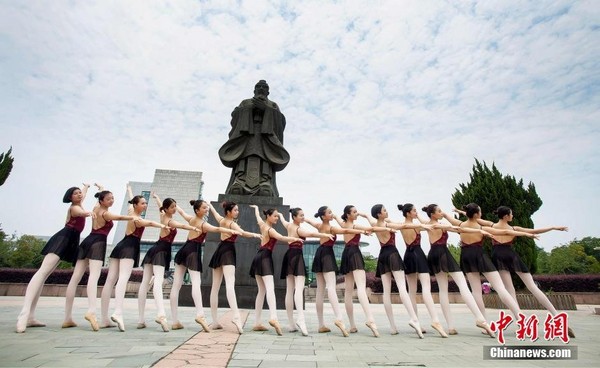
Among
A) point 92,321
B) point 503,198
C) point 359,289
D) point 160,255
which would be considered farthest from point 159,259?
point 503,198

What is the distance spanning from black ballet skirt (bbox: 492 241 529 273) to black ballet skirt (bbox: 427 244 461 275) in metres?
0.89

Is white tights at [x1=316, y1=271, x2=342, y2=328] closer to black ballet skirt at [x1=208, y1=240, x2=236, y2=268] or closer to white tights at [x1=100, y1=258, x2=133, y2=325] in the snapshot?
black ballet skirt at [x1=208, y1=240, x2=236, y2=268]

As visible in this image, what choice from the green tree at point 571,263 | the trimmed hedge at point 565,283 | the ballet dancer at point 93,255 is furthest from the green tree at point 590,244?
the ballet dancer at point 93,255

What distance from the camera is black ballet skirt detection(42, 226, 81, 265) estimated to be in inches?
202

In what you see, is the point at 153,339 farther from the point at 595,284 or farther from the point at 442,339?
the point at 595,284

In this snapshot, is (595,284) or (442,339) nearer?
(442,339)

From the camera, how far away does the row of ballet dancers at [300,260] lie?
5355 mm

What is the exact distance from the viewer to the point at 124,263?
18.1 ft

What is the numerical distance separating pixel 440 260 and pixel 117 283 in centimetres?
552

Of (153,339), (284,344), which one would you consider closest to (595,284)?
(284,344)

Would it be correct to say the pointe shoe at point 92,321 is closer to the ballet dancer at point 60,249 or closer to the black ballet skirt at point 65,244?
the ballet dancer at point 60,249

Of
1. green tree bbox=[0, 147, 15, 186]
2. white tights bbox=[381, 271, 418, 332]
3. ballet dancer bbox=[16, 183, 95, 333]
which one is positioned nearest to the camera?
ballet dancer bbox=[16, 183, 95, 333]

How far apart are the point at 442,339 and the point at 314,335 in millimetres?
1976

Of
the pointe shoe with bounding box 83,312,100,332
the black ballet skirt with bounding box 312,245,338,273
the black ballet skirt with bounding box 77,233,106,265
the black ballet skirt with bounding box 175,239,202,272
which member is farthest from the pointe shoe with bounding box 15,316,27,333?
the black ballet skirt with bounding box 312,245,338,273
